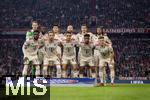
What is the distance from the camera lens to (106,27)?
2839cm

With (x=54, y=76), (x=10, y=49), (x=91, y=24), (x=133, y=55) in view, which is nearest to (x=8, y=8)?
(x=10, y=49)

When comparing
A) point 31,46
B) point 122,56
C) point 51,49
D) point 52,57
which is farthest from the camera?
point 122,56

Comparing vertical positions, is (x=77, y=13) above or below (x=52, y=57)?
above

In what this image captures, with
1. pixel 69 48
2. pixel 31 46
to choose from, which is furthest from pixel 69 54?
pixel 31 46

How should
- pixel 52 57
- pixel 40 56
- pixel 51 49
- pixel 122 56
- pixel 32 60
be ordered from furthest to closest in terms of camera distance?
pixel 122 56 → pixel 40 56 → pixel 52 57 → pixel 51 49 → pixel 32 60

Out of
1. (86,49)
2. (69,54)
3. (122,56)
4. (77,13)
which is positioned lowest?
(69,54)

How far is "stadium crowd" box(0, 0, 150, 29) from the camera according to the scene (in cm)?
2878

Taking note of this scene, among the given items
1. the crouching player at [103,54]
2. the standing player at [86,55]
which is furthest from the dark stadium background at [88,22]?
the crouching player at [103,54]

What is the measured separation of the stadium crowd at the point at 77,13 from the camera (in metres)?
28.8

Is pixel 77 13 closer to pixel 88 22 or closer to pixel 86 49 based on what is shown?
pixel 88 22

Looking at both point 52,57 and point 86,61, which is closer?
point 86,61

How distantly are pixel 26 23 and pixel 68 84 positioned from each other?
48.1 feet

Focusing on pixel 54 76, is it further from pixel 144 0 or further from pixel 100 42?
pixel 144 0

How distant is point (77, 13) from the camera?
95.5 feet
